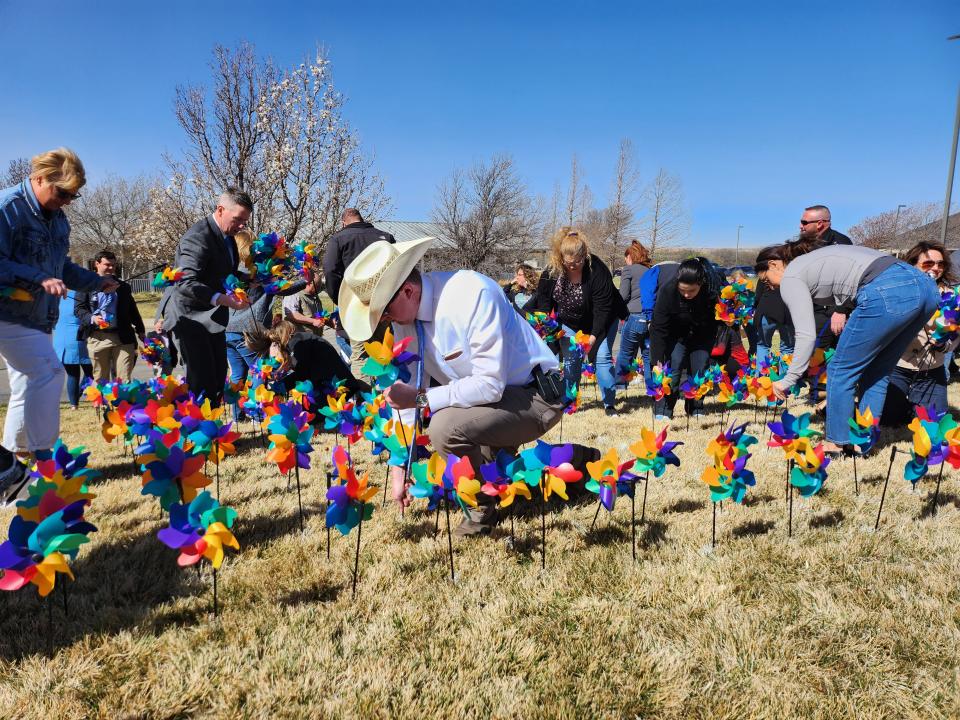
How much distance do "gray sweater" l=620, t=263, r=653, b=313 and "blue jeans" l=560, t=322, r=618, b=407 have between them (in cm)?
80

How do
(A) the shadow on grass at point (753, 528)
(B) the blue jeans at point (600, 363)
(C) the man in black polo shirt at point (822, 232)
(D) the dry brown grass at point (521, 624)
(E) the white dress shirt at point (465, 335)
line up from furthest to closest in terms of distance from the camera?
(B) the blue jeans at point (600, 363)
(C) the man in black polo shirt at point (822, 232)
(A) the shadow on grass at point (753, 528)
(E) the white dress shirt at point (465, 335)
(D) the dry brown grass at point (521, 624)

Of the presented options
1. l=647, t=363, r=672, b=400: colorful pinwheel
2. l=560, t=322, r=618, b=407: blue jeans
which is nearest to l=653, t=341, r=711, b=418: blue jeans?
l=647, t=363, r=672, b=400: colorful pinwheel

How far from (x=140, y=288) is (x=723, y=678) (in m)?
44.4

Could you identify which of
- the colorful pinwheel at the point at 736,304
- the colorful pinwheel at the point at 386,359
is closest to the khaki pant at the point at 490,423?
the colorful pinwheel at the point at 386,359

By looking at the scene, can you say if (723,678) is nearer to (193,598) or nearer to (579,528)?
(579,528)

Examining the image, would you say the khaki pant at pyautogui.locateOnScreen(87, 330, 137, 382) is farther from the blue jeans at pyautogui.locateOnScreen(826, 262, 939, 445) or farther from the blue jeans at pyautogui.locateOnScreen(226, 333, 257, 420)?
the blue jeans at pyautogui.locateOnScreen(826, 262, 939, 445)

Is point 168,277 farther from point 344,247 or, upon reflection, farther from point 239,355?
point 344,247

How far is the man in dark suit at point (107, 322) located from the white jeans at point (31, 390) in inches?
119

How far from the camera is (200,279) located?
429 cm

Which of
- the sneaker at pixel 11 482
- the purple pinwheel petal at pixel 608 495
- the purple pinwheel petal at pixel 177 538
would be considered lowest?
the sneaker at pixel 11 482

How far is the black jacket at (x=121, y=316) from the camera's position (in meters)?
6.23

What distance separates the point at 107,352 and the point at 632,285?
19.8 ft

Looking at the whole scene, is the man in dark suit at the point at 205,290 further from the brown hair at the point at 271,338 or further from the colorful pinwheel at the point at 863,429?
the colorful pinwheel at the point at 863,429

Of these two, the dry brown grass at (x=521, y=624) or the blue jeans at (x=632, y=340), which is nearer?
the dry brown grass at (x=521, y=624)
